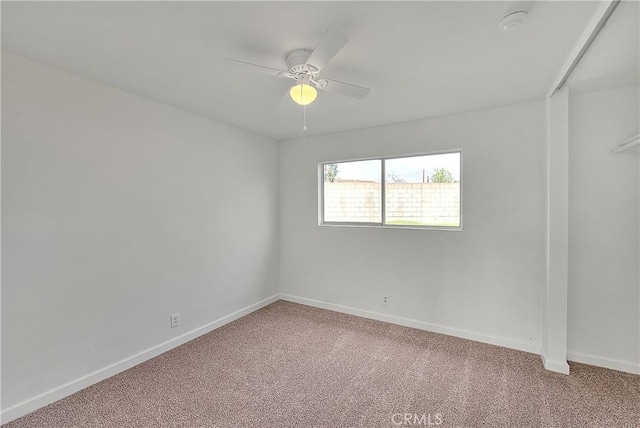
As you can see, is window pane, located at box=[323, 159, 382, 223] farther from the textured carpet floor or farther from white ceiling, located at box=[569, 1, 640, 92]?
white ceiling, located at box=[569, 1, 640, 92]

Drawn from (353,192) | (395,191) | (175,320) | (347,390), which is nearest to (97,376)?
(175,320)

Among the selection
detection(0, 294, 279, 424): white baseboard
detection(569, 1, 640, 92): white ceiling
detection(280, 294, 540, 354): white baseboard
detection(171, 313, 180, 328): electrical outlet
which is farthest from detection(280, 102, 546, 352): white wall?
detection(171, 313, 180, 328): electrical outlet

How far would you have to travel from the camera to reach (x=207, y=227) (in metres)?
3.03

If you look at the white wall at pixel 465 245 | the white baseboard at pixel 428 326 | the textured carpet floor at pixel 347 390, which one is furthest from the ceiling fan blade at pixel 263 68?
the white baseboard at pixel 428 326

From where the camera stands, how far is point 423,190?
3146 millimetres

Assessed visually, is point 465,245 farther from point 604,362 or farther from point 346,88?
point 346,88

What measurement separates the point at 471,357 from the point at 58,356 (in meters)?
3.25

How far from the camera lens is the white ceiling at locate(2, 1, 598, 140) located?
1.35m

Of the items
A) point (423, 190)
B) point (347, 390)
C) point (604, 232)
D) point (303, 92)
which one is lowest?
point (347, 390)

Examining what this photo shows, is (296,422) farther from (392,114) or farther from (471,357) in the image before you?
(392,114)

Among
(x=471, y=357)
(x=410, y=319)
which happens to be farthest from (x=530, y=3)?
(x=410, y=319)

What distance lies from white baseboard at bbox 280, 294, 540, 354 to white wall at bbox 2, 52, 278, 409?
109cm

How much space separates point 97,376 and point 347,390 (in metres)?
1.91

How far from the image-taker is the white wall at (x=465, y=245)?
2.57 meters
